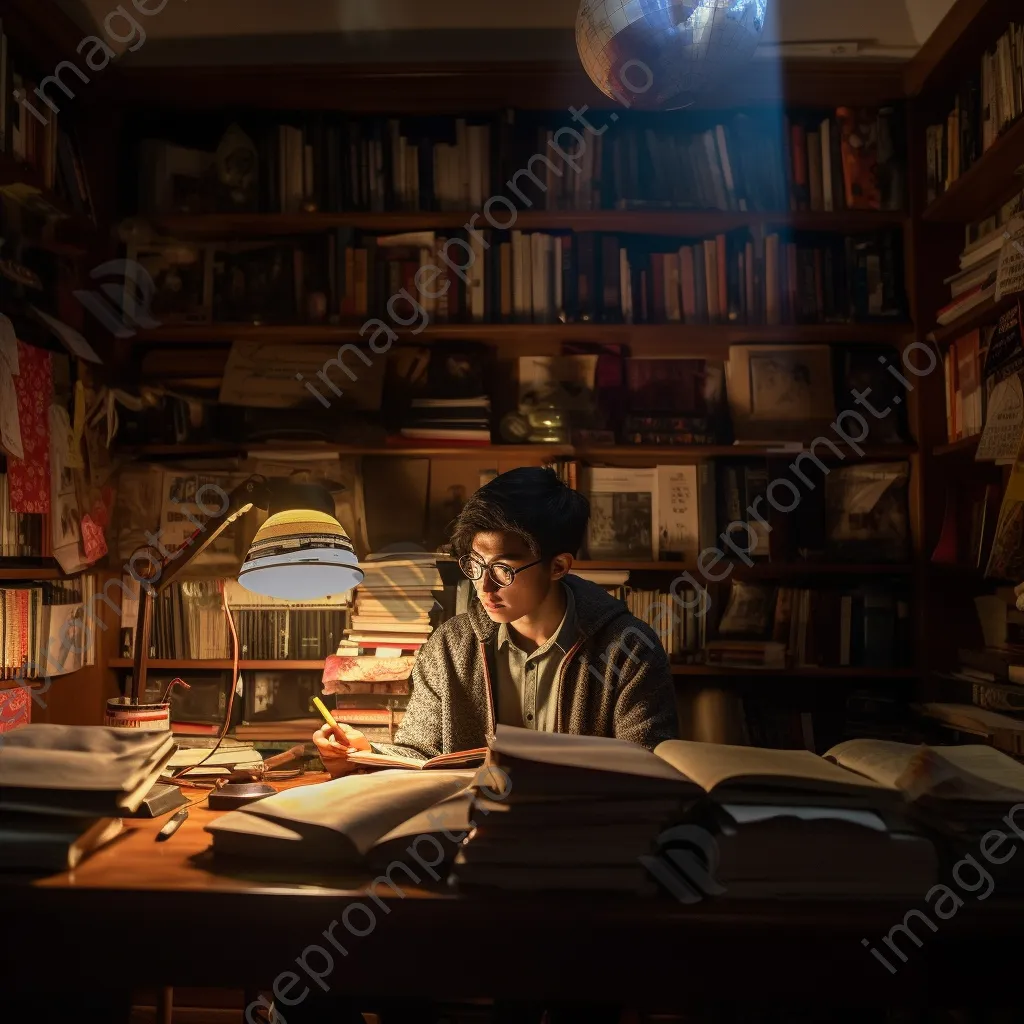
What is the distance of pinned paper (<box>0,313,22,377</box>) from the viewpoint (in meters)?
2.05

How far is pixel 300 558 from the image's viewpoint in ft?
5.19

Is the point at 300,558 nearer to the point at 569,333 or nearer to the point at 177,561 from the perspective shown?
the point at 177,561

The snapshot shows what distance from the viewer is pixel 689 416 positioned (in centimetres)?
268

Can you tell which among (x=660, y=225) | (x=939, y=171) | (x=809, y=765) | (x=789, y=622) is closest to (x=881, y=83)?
(x=939, y=171)

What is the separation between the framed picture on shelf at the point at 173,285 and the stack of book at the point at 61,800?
1.87 meters

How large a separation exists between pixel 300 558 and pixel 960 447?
184 centimetres

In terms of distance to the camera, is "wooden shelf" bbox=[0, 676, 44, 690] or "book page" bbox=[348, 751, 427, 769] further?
"wooden shelf" bbox=[0, 676, 44, 690]

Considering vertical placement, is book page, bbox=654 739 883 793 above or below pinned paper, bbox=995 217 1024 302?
below

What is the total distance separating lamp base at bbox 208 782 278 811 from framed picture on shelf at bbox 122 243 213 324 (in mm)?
1689

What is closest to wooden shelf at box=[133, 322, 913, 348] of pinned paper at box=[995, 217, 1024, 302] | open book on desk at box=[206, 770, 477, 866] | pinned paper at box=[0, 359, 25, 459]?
pinned paper at box=[995, 217, 1024, 302]

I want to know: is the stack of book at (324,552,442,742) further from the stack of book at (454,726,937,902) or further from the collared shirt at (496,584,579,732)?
the stack of book at (454,726,937,902)

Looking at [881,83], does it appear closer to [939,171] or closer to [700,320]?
[939,171]

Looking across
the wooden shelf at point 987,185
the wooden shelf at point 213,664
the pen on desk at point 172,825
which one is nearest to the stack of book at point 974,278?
the wooden shelf at point 987,185

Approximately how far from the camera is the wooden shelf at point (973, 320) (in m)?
2.21
